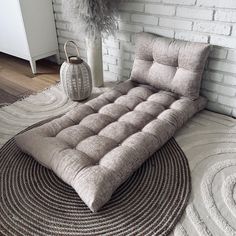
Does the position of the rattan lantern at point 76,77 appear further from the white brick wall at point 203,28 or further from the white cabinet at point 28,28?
the white cabinet at point 28,28

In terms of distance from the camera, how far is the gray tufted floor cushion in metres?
1.11

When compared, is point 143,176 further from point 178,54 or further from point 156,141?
point 178,54

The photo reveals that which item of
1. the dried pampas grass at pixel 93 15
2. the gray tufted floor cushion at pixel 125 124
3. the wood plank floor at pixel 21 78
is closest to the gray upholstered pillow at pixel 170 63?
the gray tufted floor cushion at pixel 125 124

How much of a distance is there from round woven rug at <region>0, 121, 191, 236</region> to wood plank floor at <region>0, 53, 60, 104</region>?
87 cm

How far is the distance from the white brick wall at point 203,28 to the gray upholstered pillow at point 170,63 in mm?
91

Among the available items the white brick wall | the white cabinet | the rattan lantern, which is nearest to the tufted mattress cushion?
the white brick wall

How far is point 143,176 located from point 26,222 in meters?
0.55

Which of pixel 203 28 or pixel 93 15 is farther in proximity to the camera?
pixel 93 15

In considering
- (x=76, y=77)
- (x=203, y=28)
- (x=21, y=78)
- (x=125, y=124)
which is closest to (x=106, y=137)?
(x=125, y=124)

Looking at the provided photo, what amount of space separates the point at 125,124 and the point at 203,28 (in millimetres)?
779

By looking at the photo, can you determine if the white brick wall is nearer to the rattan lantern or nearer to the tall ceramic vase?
the tall ceramic vase

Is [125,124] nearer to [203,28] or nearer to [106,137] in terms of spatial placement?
[106,137]

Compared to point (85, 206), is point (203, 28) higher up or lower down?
higher up

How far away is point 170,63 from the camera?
65.5 inches
